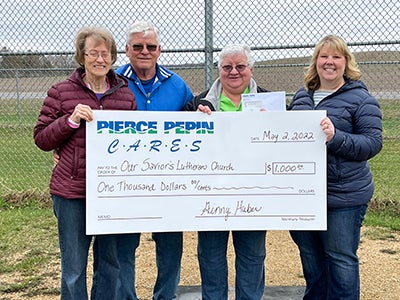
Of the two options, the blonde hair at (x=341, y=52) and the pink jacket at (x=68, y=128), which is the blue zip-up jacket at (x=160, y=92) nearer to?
the pink jacket at (x=68, y=128)

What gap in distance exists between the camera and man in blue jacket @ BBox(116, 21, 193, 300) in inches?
137

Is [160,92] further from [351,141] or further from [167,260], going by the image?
[351,141]

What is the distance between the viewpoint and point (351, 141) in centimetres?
315

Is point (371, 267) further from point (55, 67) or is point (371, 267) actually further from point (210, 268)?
point (55, 67)

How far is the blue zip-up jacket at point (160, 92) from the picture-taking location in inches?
141

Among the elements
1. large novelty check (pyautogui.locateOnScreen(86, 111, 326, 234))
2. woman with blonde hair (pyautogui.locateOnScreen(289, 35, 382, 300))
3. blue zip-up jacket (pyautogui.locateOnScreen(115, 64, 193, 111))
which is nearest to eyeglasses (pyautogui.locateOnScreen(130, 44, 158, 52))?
blue zip-up jacket (pyautogui.locateOnScreen(115, 64, 193, 111))

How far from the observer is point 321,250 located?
3699 mm

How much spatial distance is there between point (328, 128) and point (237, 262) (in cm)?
110

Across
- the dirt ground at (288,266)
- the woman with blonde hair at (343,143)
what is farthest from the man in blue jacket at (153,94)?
the woman with blonde hair at (343,143)

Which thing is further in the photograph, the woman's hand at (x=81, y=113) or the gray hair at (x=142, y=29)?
the gray hair at (x=142, y=29)

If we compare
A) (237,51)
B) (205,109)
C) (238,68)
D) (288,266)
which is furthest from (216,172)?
(288,266)

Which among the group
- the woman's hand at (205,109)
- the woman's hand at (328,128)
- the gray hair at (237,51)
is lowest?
the woman's hand at (328,128)

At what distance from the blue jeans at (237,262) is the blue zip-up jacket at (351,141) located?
578mm

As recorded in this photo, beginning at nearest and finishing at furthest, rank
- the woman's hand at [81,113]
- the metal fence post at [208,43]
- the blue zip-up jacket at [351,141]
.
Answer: the woman's hand at [81,113] < the blue zip-up jacket at [351,141] < the metal fence post at [208,43]
